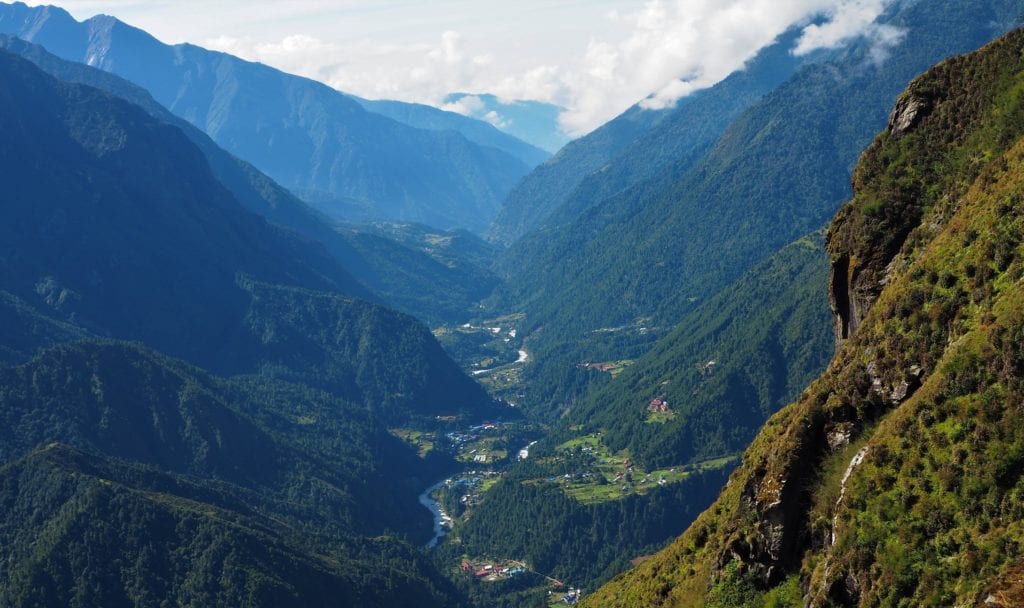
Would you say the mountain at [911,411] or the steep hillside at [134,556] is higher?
the mountain at [911,411]

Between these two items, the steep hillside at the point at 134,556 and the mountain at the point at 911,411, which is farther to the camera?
the steep hillside at the point at 134,556

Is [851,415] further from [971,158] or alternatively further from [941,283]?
[971,158]

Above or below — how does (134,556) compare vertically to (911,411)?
below

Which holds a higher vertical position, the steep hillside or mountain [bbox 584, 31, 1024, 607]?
mountain [bbox 584, 31, 1024, 607]

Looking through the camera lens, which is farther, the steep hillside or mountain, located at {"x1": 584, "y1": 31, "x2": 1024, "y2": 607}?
the steep hillside

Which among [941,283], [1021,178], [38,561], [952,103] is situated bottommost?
[38,561]

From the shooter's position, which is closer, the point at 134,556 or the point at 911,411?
the point at 911,411

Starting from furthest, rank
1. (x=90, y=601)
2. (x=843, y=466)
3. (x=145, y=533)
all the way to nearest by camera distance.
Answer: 1. (x=145, y=533)
2. (x=90, y=601)
3. (x=843, y=466)

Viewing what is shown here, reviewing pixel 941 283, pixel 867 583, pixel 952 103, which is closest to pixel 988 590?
pixel 867 583
